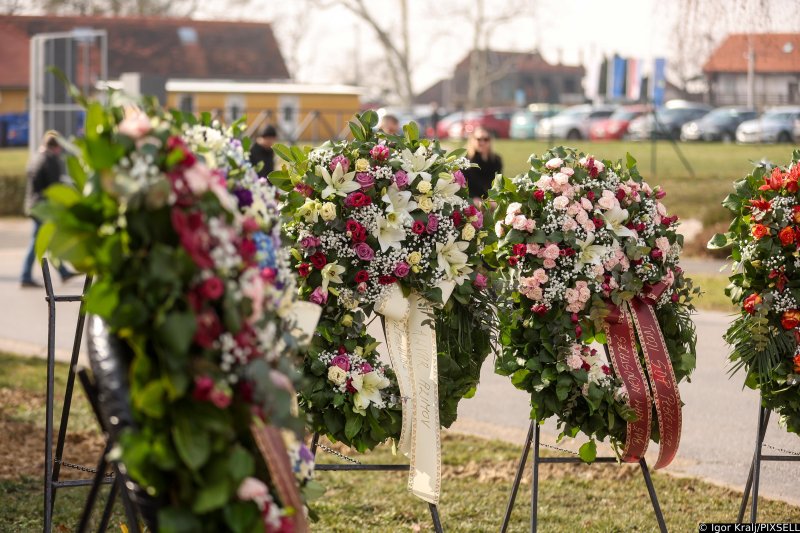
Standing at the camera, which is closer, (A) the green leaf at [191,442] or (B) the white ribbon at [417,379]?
(A) the green leaf at [191,442]

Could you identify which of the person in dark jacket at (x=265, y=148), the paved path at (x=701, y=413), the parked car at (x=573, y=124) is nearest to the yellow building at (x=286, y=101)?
the parked car at (x=573, y=124)

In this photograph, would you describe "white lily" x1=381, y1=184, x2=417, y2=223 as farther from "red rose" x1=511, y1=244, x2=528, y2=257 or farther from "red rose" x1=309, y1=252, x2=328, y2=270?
"red rose" x1=511, y1=244, x2=528, y2=257

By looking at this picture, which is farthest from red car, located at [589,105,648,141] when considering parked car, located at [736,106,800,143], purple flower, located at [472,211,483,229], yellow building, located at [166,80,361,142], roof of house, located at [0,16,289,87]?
purple flower, located at [472,211,483,229]

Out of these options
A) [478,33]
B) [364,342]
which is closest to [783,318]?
[364,342]

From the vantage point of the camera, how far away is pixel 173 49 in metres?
50.1

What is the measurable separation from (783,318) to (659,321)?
549 millimetres

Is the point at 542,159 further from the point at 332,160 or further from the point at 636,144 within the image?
the point at 636,144

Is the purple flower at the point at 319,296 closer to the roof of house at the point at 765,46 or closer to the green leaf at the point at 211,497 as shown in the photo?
the green leaf at the point at 211,497

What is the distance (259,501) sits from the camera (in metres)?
2.83

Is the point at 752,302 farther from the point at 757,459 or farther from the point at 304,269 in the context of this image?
the point at 304,269

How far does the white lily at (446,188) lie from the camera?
4.66 meters

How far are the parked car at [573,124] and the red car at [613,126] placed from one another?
23.7 inches

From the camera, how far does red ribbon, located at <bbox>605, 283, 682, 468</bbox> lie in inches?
185

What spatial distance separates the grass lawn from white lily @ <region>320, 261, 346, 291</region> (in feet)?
4.88
